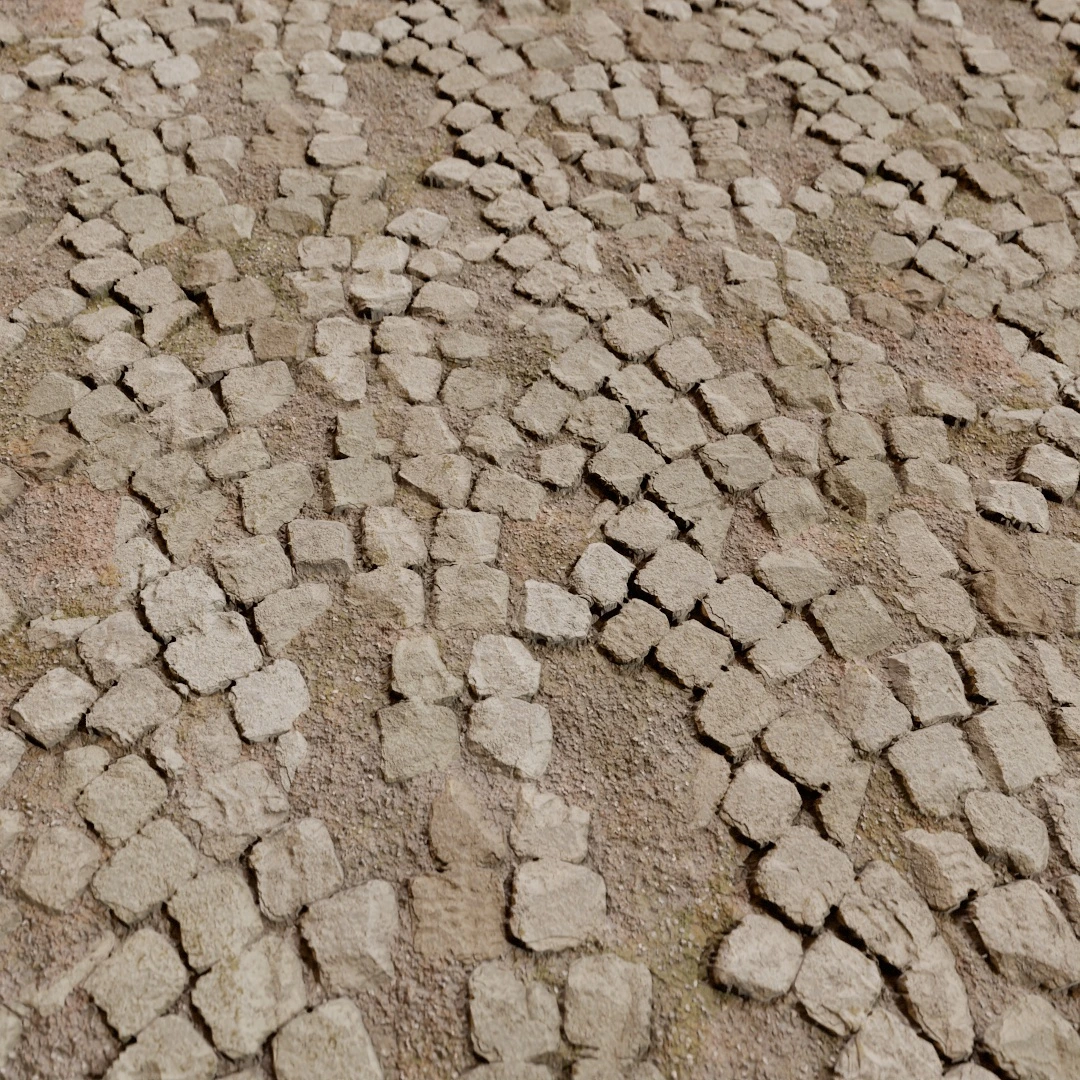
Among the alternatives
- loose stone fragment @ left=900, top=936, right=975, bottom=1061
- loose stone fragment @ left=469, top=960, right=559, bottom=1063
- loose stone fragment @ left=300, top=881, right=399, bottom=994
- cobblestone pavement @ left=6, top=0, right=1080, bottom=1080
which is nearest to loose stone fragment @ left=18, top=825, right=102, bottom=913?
cobblestone pavement @ left=6, top=0, right=1080, bottom=1080

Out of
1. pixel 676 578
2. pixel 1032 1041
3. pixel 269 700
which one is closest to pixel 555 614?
pixel 676 578

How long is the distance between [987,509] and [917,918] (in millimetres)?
1434

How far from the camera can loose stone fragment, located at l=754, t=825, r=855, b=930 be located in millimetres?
2537

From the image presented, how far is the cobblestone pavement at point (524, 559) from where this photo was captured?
2.41 m

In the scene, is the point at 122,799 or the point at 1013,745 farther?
the point at 1013,745

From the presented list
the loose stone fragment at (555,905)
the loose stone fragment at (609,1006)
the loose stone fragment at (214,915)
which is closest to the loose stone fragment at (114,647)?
the loose stone fragment at (214,915)

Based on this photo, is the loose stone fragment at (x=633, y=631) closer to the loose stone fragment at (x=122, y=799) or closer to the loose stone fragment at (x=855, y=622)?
the loose stone fragment at (x=855, y=622)

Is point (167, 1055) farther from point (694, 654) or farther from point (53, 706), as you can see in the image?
point (694, 654)

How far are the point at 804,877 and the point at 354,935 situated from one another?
1.08 meters

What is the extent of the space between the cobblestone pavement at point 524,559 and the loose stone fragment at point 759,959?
0.01m

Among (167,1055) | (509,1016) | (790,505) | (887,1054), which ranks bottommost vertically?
(167,1055)

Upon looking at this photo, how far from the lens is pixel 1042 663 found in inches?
121

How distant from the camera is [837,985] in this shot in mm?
2443

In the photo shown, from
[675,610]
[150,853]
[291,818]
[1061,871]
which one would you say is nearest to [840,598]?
[675,610]
